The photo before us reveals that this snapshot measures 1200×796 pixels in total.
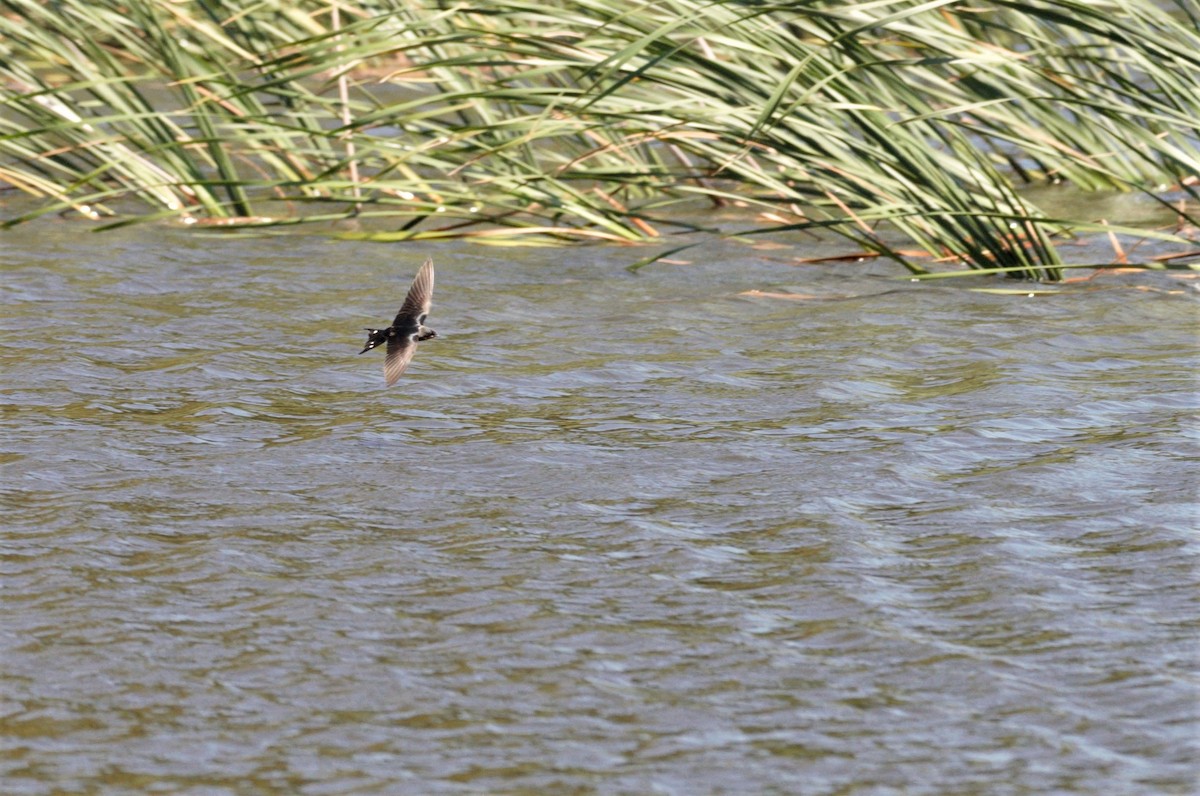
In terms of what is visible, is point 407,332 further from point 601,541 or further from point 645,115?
point 645,115

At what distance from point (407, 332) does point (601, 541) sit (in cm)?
66

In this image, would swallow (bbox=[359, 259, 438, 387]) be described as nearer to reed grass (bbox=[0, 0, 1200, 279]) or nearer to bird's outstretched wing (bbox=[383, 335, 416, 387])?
bird's outstretched wing (bbox=[383, 335, 416, 387])

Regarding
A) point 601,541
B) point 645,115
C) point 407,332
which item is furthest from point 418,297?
point 645,115

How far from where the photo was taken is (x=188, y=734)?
6.68 ft

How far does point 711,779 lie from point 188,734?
63 centimetres

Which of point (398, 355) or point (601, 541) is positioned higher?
point (398, 355)

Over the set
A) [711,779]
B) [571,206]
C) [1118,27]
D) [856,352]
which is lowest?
[711,779]

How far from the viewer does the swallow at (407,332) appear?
122 inches

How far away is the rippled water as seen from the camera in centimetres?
202

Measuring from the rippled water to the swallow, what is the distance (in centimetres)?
17

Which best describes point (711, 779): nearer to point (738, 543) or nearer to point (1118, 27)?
point (738, 543)

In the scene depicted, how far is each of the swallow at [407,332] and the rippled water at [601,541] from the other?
6.9 inches

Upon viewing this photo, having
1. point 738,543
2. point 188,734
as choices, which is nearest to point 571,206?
point 738,543

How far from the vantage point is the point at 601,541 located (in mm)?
2682
